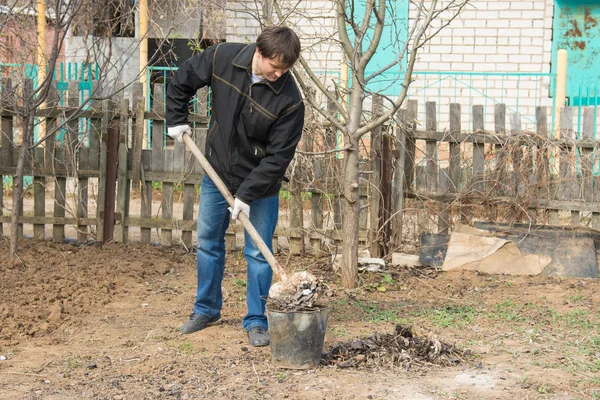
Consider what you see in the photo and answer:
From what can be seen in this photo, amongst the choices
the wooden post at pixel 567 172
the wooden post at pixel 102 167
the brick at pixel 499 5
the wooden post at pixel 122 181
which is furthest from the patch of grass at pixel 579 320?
the brick at pixel 499 5

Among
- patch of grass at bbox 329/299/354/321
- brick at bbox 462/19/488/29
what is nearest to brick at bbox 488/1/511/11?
brick at bbox 462/19/488/29

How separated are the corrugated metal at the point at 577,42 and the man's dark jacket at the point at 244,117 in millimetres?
8899

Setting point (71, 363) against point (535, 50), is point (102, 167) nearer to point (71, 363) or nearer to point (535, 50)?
point (71, 363)

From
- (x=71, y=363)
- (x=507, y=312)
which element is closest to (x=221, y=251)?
(x=71, y=363)

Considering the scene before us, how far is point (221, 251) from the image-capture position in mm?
4605

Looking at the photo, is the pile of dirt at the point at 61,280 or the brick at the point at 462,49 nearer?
the pile of dirt at the point at 61,280

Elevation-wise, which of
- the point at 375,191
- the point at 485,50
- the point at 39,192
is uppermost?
the point at 485,50

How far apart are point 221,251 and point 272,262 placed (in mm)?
600

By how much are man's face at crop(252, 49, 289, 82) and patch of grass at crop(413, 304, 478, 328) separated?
2.02 metres

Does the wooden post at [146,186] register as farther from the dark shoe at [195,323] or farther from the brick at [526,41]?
the brick at [526,41]

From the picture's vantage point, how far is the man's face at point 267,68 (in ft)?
13.1

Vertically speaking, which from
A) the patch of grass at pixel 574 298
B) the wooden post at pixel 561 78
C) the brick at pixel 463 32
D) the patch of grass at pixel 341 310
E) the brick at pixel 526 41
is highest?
the brick at pixel 463 32

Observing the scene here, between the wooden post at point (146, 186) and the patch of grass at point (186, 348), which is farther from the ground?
the wooden post at point (146, 186)

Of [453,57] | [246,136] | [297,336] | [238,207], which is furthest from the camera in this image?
[453,57]
